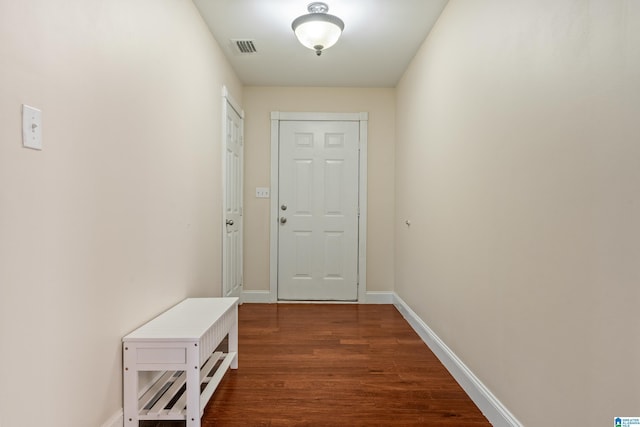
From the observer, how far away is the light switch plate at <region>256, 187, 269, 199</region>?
3943mm

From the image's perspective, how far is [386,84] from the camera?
12.7 feet

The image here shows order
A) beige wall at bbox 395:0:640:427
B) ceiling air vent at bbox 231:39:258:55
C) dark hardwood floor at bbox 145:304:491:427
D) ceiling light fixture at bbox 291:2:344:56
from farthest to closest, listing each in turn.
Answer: ceiling air vent at bbox 231:39:258:55 → ceiling light fixture at bbox 291:2:344:56 → dark hardwood floor at bbox 145:304:491:427 → beige wall at bbox 395:0:640:427

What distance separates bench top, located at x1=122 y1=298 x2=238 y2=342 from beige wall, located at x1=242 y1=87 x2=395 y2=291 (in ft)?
5.77

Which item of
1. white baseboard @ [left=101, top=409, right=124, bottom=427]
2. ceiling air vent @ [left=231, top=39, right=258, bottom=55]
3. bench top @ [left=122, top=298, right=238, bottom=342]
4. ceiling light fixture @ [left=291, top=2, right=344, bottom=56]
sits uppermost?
ceiling air vent @ [left=231, top=39, right=258, bottom=55]

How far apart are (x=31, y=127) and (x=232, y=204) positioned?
8.01ft

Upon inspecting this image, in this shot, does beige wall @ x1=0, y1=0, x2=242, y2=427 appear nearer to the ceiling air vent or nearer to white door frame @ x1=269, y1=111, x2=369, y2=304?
the ceiling air vent

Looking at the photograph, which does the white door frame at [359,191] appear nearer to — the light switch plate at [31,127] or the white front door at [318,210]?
the white front door at [318,210]

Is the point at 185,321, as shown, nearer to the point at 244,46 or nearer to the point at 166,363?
the point at 166,363

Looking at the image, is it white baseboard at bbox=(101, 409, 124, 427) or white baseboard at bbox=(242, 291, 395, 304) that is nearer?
white baseboard at bbox=(101, 409, 124, 427)

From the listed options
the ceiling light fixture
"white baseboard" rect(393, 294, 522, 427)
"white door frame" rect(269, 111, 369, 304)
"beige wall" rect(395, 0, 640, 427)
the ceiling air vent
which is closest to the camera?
"beige wall" rect(395, 0, 640, 427)

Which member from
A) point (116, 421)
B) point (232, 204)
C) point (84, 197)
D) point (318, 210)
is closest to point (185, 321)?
point (116, 421)

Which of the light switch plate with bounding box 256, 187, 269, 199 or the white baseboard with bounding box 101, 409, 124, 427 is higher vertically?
the light switch plate with bounding box 256, 187, 269, 199

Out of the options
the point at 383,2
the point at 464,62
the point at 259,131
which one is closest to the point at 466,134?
the point at 464,62

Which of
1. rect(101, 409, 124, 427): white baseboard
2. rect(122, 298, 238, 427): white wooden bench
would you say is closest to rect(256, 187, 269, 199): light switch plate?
rect(122, 298, 238, 427): white wooden bench
